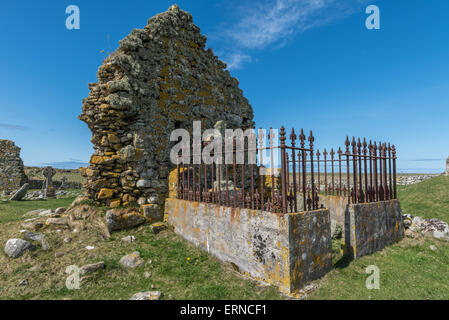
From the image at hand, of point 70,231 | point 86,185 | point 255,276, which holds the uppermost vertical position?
point 86,185

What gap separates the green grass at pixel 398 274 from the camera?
4188mm

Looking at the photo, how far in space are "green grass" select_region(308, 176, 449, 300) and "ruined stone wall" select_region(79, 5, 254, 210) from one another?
5.63 meters

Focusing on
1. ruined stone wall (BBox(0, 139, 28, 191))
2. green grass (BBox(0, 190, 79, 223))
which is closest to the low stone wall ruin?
green grass (BBox(0, 190, 79, 223))

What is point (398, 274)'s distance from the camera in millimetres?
5047

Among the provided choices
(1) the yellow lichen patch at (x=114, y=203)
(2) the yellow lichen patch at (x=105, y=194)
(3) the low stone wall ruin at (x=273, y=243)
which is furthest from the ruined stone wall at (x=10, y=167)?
(3) the low stone wall ruin at (x=273, y=243)

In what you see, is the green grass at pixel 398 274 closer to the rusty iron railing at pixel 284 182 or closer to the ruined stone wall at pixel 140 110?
the rusty iron railing at pixel 284 182

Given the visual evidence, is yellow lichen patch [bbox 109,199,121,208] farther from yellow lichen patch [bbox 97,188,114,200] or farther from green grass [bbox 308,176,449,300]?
green grass [bbox 308,176,449,300]

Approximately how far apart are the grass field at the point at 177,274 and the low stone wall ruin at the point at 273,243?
0.74ft

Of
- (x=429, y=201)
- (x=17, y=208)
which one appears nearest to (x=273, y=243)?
(x=429, y=201)

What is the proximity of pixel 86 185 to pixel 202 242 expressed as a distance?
4434 mm
